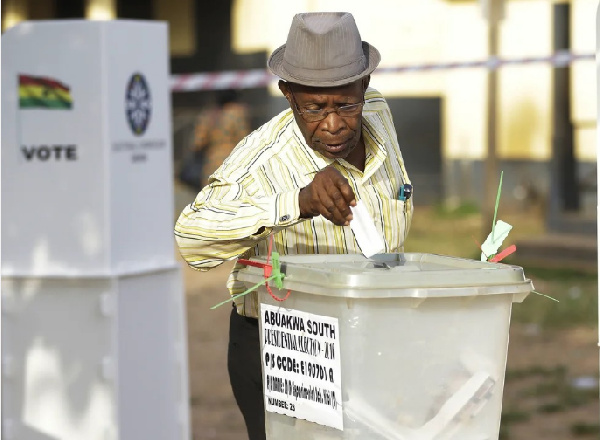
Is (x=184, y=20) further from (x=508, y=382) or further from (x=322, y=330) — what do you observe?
(x=322, y=330)

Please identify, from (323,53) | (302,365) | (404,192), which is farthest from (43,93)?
(302,365)

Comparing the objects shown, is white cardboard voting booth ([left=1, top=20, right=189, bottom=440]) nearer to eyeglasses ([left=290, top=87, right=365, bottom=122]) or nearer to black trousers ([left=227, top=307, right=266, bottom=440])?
black trousers ([left=227, top=307, right=266, bottom=440])

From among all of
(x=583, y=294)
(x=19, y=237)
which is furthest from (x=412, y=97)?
(x=19, y=237)

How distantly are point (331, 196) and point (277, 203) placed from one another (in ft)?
0.64

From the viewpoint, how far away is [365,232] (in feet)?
10.3

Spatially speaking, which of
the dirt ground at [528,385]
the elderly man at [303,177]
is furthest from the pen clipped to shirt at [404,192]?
the dirt ground at [528,385]

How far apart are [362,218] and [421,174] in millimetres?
14596

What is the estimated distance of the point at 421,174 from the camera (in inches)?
696

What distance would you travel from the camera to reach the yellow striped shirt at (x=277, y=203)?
10.8ft

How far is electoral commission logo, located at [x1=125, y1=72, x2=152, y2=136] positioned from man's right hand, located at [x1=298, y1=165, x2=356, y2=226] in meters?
2.61

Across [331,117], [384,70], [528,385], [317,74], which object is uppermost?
[384,70]

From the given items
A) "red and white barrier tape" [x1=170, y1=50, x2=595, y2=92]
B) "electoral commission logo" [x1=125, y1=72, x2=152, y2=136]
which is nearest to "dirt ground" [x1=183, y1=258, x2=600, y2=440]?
"electoral commission logo" [x1=125, y1=72, x2=152, y2=136]

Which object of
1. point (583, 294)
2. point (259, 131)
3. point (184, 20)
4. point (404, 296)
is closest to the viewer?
point (404, 296)

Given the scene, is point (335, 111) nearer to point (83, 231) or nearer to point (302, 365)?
point (302, 365)
